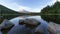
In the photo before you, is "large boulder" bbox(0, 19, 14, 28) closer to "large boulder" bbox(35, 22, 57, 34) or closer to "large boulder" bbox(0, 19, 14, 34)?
"large boulder" bbox(0, 19, 14, 34)

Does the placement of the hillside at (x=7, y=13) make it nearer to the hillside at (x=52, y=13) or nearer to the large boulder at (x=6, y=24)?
the large boulder at (x=6, y=24)

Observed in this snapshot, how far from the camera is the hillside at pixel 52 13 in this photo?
123 centimetres

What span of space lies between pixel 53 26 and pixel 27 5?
40cm

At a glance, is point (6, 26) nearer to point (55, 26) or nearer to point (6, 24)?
point (6, 24)

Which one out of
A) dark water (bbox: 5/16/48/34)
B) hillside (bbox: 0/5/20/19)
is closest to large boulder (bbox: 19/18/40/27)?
dark water (bbox: 5/16/48/34)

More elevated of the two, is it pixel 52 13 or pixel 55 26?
pixel 52 13

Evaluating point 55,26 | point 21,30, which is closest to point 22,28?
A: point 21,30

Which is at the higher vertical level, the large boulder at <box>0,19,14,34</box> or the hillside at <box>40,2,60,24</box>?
the hillside at <box>40,2,60,24</box>

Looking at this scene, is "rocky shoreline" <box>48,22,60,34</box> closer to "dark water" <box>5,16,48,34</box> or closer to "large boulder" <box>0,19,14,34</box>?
"dark water" <box>5,16,48,34</box>

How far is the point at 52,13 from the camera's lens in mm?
1235

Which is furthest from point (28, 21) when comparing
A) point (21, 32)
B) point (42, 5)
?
point (42, 5)

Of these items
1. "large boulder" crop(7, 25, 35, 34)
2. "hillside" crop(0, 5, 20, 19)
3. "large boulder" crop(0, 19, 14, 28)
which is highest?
"hillside" crop(0, 5, 20, 19)

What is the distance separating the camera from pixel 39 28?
121cm

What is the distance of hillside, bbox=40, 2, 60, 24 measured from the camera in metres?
1.23
